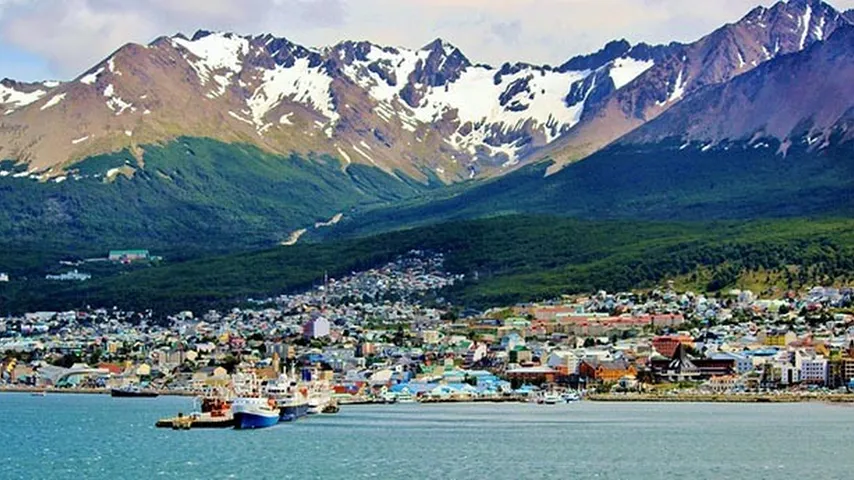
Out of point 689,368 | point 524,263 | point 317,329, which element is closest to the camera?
point 689,368

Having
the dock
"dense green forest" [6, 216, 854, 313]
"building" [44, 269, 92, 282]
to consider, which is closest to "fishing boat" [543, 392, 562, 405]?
the dock

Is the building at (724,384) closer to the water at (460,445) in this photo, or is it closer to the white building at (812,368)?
the white building at (812,368)

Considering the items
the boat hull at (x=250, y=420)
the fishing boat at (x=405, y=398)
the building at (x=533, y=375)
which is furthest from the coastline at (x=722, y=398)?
the boat hull at (x=250, y=420)

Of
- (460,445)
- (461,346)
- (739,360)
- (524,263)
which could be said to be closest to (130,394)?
(461,346)

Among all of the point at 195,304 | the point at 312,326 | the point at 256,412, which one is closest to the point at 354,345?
the point at 312,326

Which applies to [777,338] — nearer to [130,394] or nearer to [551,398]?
[551,398]

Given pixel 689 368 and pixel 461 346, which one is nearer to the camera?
pixel 689 368
